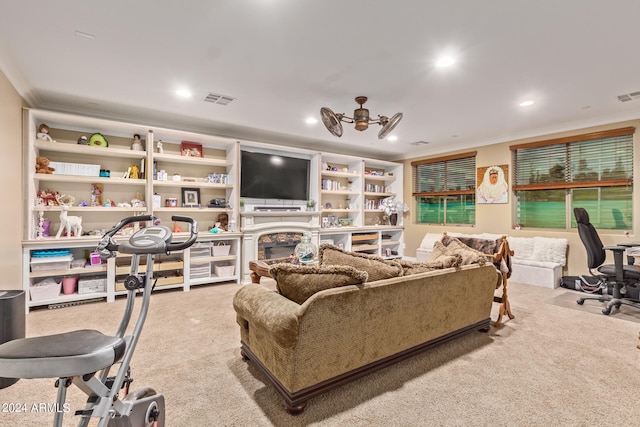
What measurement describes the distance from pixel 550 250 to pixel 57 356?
5891 mm

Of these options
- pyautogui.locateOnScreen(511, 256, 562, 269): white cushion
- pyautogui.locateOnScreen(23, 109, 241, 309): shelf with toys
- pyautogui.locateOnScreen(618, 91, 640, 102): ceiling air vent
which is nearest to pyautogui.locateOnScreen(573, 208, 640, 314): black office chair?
pyautogui.locateOnScreen(511, 256, 562, 269): white cushion

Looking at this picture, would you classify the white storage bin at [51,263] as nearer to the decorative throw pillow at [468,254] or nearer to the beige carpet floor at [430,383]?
the beige carpet floor at [430,383]

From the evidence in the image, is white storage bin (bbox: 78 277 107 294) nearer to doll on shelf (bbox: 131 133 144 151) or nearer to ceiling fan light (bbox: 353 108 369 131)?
doll on shelf (bbox: 131 133 144 151)

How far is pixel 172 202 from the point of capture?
4648mm

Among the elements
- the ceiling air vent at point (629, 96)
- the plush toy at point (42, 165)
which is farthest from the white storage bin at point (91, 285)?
the ceiling air vent at point (629, 96)

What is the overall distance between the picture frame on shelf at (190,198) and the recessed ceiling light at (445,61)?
3872mm

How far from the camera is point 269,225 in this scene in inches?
200

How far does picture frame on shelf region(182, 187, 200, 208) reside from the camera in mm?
4770

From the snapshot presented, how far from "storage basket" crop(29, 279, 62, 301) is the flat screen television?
2.63m

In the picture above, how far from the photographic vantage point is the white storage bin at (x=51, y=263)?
11.3 feet

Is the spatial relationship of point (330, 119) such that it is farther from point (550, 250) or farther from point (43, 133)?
point (550, 250)

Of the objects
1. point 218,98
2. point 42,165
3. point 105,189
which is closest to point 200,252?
point 105,189

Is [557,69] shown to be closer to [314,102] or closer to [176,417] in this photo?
[314,102]

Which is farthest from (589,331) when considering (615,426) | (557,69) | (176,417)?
(176,417)
